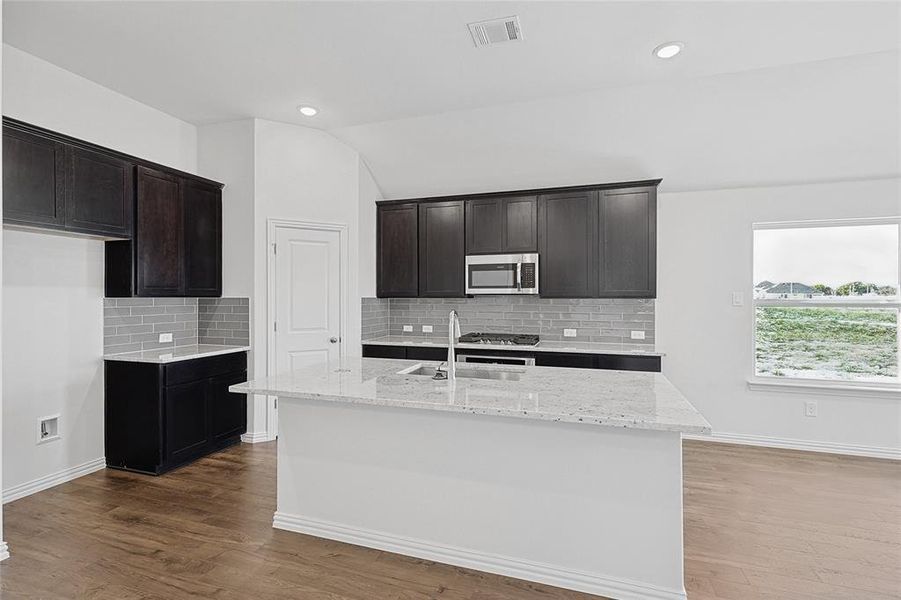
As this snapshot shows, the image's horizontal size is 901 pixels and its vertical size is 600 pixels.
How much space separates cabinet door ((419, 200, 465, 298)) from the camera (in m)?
5.14

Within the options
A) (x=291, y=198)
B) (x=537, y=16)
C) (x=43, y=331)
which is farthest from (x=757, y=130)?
(x=43, y=331)

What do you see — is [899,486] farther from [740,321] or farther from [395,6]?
[395,6]

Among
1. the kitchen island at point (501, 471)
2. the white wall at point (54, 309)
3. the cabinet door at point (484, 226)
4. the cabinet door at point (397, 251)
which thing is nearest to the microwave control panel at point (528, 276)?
the cabinet door at point (484, 226)

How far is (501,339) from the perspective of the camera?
16.0 feet

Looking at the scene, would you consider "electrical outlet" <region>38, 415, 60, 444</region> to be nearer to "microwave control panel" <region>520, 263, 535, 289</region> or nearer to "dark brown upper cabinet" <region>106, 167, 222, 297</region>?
"dark brown upper cabinet" <region>106, 167, 222, 297</region>

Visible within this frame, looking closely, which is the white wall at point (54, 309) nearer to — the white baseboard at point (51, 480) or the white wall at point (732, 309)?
the white baseboard at point (51, 480)

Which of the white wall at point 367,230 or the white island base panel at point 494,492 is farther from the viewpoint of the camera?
the white wall at point 367,230

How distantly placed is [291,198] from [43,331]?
2.15 metres

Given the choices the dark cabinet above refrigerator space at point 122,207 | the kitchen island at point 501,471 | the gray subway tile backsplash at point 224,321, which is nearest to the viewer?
the kitchen island at point 501,471

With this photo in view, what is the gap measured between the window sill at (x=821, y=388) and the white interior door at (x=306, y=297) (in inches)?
159

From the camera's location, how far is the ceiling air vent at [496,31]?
110 inches

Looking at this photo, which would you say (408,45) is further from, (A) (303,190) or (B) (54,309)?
(B) (54,309)

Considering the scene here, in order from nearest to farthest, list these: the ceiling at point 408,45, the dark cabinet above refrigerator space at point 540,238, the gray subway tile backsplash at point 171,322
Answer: the ceiling at point 408,45
the gray subway tile backsplash at point 171,322
the dark cabinet above refrigerator space at point 540,238

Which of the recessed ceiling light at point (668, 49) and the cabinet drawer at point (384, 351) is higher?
the recessed ceiling light at point (668, 49)
